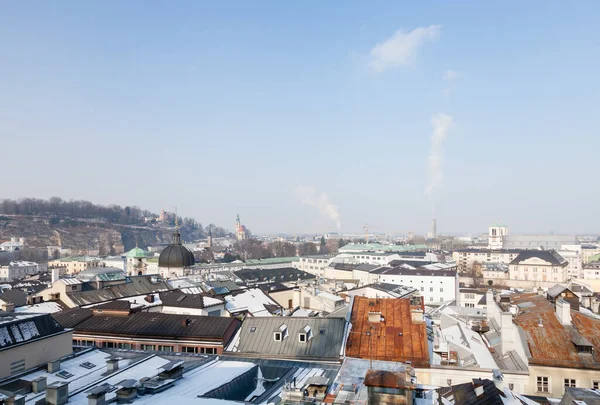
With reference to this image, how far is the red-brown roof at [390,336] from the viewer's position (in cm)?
2798

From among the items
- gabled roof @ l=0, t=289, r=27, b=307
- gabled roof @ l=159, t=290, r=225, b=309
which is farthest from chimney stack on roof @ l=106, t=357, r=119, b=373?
gabled roof @ l=0, t=289, r=27, b=307

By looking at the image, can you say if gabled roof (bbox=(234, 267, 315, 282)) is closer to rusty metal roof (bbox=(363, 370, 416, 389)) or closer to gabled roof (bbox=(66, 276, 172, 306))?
gabled roof (bbox=(66, 276, 172, 306))

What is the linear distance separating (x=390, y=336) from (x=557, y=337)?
10.6 metres

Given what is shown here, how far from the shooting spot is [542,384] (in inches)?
1112

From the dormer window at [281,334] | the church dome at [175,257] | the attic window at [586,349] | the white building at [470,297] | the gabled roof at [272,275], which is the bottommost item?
the white building at [470,297]

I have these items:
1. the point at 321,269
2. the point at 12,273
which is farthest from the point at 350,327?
→ the point at 12,273

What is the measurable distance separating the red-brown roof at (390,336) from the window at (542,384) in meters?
6.97

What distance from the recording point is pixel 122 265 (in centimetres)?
14625

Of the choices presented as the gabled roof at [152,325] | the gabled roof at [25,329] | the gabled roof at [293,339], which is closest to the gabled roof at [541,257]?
the gabled roof at [293,339]

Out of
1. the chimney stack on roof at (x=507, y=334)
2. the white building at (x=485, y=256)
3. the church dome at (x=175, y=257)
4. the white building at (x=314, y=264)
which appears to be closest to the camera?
the chimney stack on roof at (x=507, y=334)

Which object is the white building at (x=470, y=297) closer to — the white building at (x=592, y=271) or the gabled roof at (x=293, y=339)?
the white building at (x=592, y=271)

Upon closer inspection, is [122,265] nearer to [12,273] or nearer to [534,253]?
[12,273]

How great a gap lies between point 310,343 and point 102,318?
57.8ft

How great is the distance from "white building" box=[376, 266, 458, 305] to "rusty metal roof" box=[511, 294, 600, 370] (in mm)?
59079
